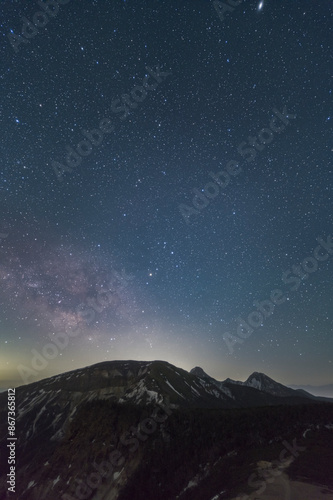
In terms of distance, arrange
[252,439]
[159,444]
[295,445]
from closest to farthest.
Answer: [295,445]
[252,439]
[159,444]

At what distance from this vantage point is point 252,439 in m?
84.4

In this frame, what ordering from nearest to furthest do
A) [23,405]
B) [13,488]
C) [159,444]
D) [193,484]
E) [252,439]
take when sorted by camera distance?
[193,484], [252,439], [159,444], [13,488], [23,405]

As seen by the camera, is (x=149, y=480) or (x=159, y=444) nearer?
(x=149, y=480)

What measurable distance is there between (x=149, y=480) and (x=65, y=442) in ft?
152

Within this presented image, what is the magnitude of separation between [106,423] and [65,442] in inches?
816

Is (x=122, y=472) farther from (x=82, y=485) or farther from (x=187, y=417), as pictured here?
(x=187, y=417)

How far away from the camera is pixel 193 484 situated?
73.9 metres

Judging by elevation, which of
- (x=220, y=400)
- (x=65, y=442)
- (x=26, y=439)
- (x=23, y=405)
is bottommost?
(x=220, y=400)

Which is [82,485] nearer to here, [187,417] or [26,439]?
[187,417]

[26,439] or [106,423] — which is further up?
[26,439]

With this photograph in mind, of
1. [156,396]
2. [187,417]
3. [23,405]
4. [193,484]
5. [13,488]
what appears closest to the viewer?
[193,484]

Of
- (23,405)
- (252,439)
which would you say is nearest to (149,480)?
(252,439)

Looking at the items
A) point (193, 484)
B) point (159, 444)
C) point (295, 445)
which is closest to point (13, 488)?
point (159, 444)

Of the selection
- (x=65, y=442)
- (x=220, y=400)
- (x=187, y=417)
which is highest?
(x=65, y=442)
